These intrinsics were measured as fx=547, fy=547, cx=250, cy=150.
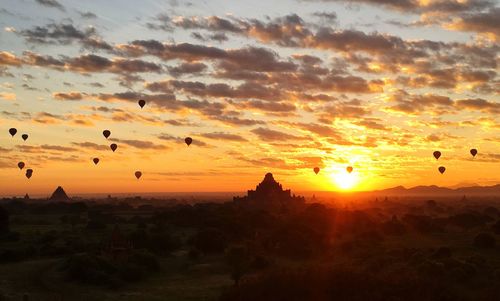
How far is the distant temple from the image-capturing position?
7146 inches

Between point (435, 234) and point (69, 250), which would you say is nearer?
point (69, 250)

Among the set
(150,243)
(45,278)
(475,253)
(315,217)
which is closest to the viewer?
(45,278)

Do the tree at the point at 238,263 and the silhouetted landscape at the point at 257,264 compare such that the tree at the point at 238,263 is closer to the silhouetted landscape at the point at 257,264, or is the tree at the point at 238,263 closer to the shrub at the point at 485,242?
the silhouetted landscape at the point at 257,264

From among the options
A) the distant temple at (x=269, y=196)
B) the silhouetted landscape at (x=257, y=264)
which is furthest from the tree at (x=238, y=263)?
the distant temple at (x=269, y=196)

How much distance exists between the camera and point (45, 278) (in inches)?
1777

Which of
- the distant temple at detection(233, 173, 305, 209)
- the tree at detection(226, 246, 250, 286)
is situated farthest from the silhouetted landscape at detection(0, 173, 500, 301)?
the distant temple at detection(233, 173, 305, 209)

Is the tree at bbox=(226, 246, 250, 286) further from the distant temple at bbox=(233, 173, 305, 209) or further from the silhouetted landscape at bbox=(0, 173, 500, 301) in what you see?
the distant temple at bbox=(233, 173, 305, 209)

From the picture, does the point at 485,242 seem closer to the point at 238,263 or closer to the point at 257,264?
the point at 257,264

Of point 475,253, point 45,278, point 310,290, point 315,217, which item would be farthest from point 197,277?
point 315,217

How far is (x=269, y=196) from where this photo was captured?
186 metres

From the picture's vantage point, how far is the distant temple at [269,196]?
595 ft

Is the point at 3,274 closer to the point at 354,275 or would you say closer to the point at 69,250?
the point at 69,250

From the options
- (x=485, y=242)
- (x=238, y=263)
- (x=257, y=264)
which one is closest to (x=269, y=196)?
(x=485, y=242)

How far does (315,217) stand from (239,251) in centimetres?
5241
